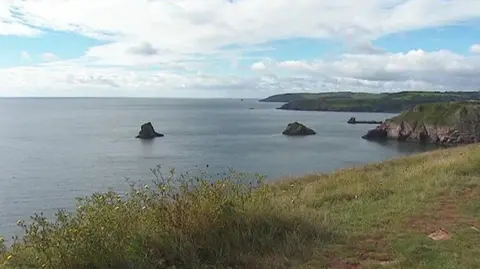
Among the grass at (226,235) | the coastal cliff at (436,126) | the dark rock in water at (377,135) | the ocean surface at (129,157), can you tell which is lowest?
the ocean surface at (129,157)

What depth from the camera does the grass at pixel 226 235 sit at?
5.56 meters

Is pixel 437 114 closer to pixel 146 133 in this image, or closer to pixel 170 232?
pixel 146 133

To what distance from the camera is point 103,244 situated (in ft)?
18.2

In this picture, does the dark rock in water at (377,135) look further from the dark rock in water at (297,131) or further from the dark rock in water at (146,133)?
the dark rock in water at (146,133)

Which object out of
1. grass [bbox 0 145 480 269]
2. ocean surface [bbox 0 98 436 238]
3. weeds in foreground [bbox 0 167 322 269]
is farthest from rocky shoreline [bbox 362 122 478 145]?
weeds in foreground [bbox 0 167 322 269]

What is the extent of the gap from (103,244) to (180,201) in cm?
140

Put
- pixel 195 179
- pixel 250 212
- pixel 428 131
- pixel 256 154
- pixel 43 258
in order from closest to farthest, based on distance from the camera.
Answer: pixel 43 258 → pixel 250 212 → pixel 195 179 → pixel 256 154 → pixel 428 131

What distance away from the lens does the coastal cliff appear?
84.6 metres

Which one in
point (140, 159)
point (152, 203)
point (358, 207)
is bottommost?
point (140, 159)

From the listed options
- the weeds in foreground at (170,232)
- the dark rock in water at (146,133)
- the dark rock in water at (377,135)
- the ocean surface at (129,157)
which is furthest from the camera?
the dark rock in water at (377,135)

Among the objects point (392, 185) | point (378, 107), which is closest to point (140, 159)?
point (392, 185)

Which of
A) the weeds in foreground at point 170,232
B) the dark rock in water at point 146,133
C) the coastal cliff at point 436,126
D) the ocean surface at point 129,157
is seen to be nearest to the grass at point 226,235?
the weeds in foreground at point 170,232

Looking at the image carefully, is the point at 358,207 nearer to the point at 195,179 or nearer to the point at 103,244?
the point at 195,179

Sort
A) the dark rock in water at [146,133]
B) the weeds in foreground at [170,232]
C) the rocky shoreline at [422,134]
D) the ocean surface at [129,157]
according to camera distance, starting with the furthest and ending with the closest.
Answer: the dark rock in water at [146,133]
the rocky shoreline at [422,134]
the ocean surface at [129,157]
the weeds in foreground at [170,232]
